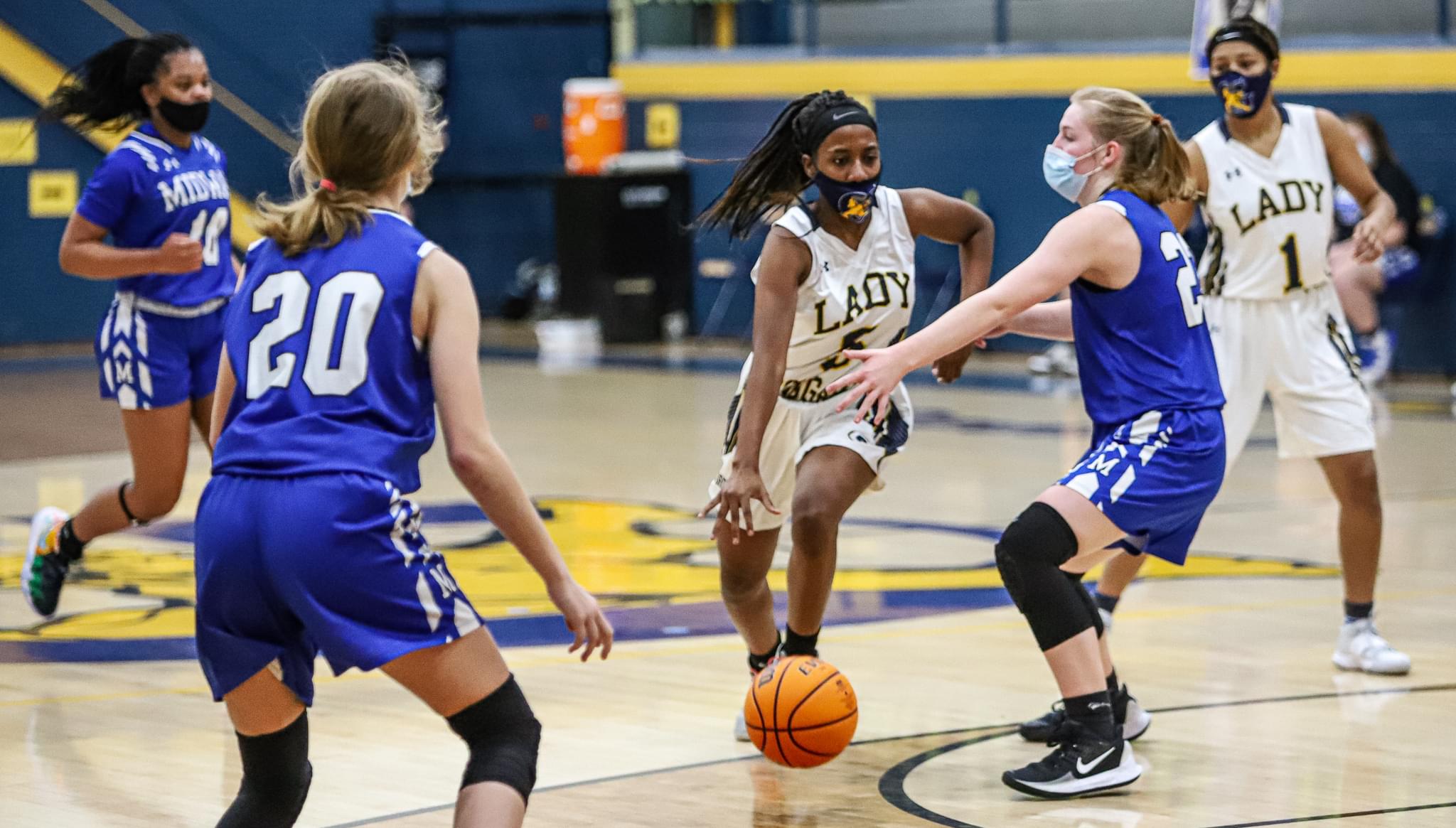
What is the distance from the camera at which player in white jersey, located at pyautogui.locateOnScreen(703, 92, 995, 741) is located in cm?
496

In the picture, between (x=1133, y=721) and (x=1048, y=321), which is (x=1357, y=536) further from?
(x=1048, y=321)

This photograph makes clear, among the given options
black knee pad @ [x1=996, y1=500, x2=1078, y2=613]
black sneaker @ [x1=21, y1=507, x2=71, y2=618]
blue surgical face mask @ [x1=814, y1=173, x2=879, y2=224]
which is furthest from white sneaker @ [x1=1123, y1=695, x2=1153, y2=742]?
black sneaker @ [x1=21, y1=507, x2=71, y2=618]

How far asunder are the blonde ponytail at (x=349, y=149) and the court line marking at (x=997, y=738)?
6.47 feet

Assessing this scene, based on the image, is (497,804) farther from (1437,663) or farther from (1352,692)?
(1437,663)

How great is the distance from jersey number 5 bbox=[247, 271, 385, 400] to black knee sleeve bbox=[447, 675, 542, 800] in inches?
23.2

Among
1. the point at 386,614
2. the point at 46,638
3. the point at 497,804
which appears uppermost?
the point at 386,614

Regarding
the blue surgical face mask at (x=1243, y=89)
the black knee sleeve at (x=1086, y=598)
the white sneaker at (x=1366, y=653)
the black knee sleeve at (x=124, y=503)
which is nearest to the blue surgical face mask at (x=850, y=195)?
the black knee sleeve at (x=1086, y=598)

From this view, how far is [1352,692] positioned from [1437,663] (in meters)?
0.51

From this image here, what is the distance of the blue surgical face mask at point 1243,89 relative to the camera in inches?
236

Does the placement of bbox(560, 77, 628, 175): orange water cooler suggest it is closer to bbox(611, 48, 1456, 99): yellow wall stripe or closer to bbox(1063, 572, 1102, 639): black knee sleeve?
bbox(611, 48, 1456, 99): yellow wall stripe

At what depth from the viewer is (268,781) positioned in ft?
11.7

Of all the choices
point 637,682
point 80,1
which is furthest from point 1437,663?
point 80,1

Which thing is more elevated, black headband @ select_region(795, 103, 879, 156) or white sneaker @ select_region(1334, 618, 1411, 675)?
black headband @ select_region(795, 103, 879, 156)

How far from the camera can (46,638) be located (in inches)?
262
